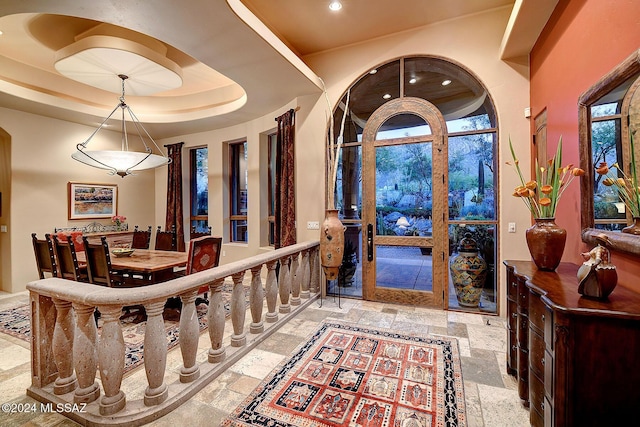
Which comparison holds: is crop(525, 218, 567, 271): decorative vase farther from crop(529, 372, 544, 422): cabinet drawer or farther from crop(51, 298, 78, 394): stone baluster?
crop(51, 298, 78, 394): stone baluster

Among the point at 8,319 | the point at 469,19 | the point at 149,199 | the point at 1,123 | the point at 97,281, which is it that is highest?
the point at 469,19

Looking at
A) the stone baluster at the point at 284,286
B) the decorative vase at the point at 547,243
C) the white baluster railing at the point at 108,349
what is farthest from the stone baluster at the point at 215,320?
the decorative vase at the point at 547,243

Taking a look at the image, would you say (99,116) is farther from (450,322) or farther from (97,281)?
(450,322)

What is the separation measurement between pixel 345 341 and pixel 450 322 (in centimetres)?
134

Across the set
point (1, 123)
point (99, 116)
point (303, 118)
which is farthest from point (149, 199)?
point (303, 118)

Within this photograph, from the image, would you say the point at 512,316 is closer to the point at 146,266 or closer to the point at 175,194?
the point at 146,266

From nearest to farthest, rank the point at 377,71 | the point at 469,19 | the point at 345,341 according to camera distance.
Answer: the point at 345,341 → the point at 469,19 → the point at 377,71

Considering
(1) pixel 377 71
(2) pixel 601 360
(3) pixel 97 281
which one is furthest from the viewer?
(1) pixel 377 71

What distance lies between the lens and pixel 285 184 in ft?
14.4

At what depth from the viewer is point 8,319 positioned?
135 inches

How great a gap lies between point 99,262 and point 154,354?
1742 mm

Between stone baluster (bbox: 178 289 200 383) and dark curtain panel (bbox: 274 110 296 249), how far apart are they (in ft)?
7.50

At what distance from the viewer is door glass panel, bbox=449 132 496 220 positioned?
343 cm

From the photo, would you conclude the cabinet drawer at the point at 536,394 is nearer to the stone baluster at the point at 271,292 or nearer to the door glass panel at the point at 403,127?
the stone baluster at the point at 271,292
